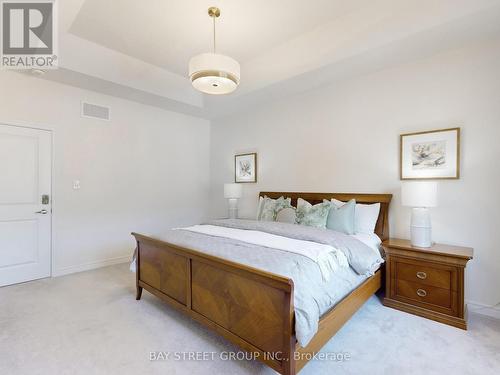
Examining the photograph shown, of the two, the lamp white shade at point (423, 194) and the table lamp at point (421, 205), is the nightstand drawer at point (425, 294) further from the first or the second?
the lamp white shade at point (423, 194)

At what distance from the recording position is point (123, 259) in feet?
13.8

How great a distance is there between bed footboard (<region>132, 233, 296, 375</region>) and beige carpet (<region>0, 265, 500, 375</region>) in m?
0.22

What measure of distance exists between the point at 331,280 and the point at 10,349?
248 cm

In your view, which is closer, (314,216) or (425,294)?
(425,294)

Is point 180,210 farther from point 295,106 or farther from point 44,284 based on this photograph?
point 295,106

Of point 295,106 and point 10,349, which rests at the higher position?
point 295,106

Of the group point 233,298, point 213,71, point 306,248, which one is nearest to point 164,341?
point 233,298

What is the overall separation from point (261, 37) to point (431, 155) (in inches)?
95.3

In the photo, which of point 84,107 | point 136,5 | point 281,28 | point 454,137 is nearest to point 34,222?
point 84,107

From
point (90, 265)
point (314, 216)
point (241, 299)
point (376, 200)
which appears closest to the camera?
point (241, 299)

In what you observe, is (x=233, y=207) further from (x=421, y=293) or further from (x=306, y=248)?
(x=421, y=293)

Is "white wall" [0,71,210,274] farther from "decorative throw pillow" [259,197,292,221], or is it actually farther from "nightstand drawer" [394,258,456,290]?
"nightstand drawer" [394,258,456,290]

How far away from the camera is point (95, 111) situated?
3863 millimetres

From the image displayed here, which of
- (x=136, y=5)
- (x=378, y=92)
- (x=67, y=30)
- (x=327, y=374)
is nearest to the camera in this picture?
(x=327, y=374)
